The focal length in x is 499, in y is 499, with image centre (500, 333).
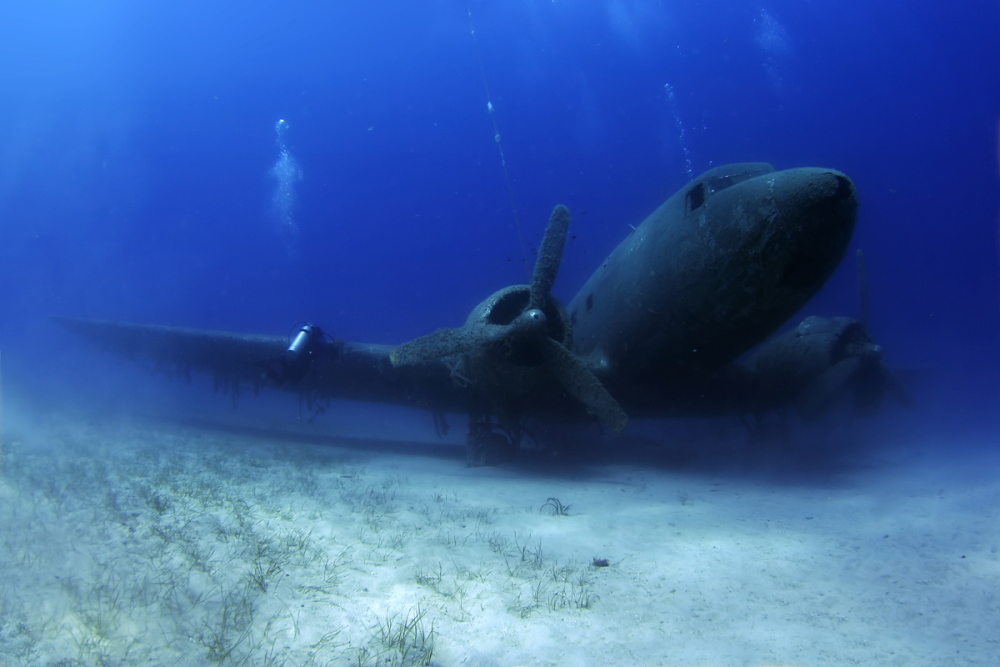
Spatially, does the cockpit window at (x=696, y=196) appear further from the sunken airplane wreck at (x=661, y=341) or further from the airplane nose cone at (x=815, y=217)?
the airplane nose cone at (x=815, y=217)

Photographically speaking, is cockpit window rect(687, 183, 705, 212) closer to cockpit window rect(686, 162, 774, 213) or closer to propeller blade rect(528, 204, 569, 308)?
cockpit window rect(686, 162, 774, 213)

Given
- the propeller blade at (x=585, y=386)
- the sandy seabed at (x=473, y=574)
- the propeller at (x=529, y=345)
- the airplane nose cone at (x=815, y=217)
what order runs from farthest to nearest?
the propeller at (x=529, y=345)
the propeller blade at (x=585, y=386)
the airplane nose cone at (x=815, y=217)
the sandy seabed at (x=473, y=574)

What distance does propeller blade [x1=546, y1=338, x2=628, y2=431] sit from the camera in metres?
7.66

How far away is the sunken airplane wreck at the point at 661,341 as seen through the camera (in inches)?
255

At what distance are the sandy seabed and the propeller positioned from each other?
1.77 m

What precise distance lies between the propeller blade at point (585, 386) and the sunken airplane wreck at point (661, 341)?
23 mm

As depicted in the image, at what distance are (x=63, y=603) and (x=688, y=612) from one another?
4.30 m

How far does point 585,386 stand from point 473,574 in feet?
14.1

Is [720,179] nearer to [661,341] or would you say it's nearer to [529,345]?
[661,341]

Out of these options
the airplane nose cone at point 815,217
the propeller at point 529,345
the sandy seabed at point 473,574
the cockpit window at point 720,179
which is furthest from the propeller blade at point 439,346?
the airplane nose cone at point 815,217

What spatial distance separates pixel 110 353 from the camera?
1689 centimetres

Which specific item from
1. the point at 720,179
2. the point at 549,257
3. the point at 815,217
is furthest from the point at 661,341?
A: the point at 815,217

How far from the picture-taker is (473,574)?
4.10m

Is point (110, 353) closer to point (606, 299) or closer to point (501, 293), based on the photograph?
point (501, 293)
